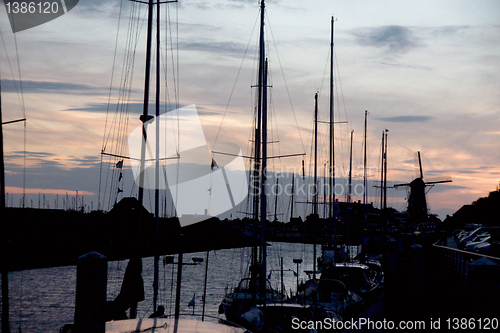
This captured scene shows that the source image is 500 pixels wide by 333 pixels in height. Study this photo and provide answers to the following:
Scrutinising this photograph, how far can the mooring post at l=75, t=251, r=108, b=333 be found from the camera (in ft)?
27.2

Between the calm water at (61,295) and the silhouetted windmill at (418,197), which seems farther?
the silhouetted windmill at (418,197)

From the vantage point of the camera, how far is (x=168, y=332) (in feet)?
34.2

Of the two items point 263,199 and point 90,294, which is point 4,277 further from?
point 263,199

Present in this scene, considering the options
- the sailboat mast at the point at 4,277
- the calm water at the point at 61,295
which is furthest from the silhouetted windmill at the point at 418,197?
the sailboat mast at the point at 4,277

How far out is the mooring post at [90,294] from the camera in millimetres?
8289

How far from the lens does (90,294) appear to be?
27.4 ft

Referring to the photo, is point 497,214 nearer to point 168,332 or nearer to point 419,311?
point 419,311

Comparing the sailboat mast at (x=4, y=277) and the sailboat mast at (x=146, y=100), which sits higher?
the sailboat mast at (x=146, y=100)

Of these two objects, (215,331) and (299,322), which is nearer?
(215,331)

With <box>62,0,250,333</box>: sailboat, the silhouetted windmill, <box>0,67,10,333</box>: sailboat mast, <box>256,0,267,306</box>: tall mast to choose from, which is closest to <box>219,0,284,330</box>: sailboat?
<box>256,0,267,306</box>: tall mast

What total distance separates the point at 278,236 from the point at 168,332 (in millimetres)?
173921

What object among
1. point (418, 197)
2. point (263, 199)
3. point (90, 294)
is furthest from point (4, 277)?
point (418, 197)

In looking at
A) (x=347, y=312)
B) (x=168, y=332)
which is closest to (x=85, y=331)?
(x=168, y=332)

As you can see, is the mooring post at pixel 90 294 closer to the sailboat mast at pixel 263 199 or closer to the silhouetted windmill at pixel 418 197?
the sailboat mast at pixel 263 199
